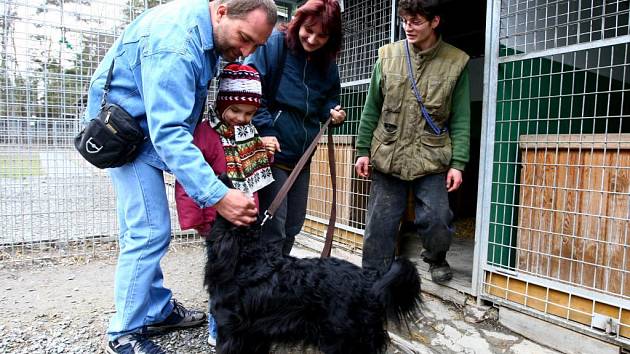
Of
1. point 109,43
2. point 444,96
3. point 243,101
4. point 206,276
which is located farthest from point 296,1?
point 206,276

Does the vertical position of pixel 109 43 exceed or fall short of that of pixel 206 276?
it exceeds it

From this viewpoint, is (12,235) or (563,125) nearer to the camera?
(563,125)

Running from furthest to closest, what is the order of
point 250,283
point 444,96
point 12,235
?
point 12,235 → point 444,96 → point 250,283

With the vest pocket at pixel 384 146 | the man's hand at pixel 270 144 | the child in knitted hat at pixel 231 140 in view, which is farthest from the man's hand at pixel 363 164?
the child in knitted hat at pixel 231 140

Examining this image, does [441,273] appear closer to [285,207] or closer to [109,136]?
[285,207]

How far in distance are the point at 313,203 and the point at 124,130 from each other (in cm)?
300

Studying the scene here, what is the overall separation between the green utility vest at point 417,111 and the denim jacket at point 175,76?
1.32 meters

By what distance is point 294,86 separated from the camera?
239cm

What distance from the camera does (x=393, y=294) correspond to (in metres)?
1.75

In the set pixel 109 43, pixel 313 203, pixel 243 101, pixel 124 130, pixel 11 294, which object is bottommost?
pixel 11 294

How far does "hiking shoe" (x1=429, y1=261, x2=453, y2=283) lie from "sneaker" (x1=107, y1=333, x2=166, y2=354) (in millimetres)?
1994

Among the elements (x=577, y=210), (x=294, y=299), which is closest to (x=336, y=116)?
(x=294, y=299)

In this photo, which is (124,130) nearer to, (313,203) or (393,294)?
(393,294)

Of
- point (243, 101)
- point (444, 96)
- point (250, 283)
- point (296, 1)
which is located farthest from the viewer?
point (296, 1)
